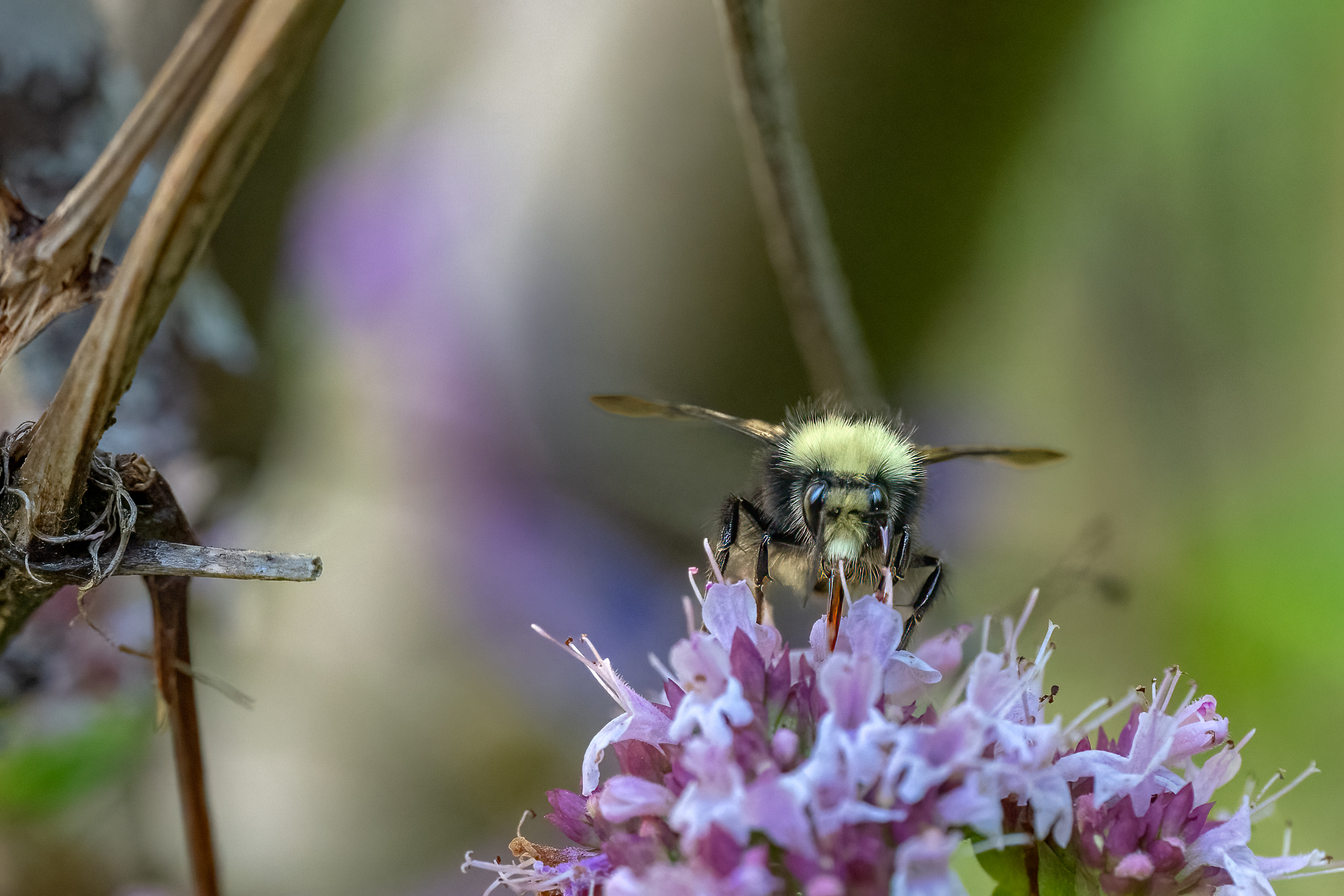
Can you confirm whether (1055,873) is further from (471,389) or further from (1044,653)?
(471,389)

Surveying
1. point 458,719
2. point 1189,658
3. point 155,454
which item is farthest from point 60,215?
point 1189,658

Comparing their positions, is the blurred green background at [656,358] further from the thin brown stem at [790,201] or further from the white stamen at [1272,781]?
the white stamen at [1272,781]

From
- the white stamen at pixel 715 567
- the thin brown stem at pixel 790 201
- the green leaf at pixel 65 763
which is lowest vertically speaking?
the green leaf at pixel 65 763

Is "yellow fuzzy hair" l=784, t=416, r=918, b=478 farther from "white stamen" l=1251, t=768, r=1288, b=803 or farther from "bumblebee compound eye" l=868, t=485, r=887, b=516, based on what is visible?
"white stamen" l=1251, t=768, r=1288, b=803

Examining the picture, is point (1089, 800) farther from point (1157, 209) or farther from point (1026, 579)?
point (1157, 209)

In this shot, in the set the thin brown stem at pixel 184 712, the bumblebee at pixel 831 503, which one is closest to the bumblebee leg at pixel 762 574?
the bumblebee at pixel 831 503

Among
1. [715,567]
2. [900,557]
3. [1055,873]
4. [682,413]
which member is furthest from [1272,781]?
[682,413]
